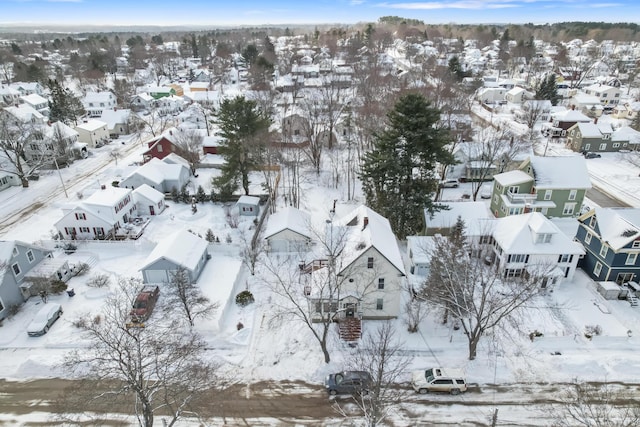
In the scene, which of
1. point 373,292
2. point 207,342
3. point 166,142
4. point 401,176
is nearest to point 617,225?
point 401,176

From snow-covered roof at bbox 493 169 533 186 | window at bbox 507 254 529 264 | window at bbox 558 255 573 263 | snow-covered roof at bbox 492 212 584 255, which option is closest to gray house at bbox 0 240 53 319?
snow-covered roof at bbox 492 212 584 255

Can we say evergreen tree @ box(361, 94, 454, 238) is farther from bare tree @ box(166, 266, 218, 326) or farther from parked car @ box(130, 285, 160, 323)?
parked car @ box(130, 285, 160, 323)

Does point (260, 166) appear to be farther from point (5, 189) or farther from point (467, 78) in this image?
point (467, 78)

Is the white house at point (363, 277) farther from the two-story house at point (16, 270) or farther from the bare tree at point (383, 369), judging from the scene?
the two-story house at point (16, 270)

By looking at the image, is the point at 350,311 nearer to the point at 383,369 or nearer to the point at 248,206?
the point at 383,369

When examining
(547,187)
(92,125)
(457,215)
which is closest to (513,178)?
(547,187)

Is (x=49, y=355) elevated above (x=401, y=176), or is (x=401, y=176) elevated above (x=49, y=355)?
(x=401, y=176)
